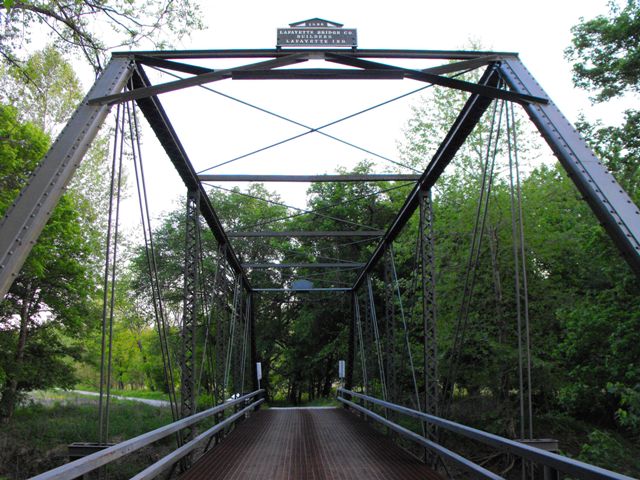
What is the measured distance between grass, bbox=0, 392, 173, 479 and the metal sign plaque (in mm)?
11742

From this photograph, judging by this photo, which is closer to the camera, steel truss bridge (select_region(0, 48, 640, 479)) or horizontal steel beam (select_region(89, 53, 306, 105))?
steel truss bridge (select_region(0, 48, 640, 479))

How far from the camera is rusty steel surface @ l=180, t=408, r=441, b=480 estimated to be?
19.1ft

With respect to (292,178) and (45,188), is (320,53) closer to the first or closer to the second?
(45,188)

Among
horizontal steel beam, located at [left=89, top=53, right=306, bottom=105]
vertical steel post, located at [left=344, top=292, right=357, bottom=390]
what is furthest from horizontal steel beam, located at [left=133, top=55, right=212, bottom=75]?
vertical steel post, located at [left=344, top=292, right=357, bottom=390]

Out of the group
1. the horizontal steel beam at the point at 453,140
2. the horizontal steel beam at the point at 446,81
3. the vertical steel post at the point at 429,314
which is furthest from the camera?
the vertical steel post at the point at 429,314

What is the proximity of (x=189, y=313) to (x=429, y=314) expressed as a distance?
3590 mm

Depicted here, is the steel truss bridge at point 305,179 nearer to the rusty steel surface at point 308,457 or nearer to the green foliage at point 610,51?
the rusty steel surface at point 308,457

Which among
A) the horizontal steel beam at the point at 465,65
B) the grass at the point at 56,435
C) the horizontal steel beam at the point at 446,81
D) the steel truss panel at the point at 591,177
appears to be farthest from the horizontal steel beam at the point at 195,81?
the grass at the point at 56,435

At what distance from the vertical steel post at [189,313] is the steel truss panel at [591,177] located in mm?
4958

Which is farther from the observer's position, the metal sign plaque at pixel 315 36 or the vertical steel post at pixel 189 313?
the vertical steel post at pixel 189 313

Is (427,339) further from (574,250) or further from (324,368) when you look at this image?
(324,368)

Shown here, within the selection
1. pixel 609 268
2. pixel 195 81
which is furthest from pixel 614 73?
pixel 195 81

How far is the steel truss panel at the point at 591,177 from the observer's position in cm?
367

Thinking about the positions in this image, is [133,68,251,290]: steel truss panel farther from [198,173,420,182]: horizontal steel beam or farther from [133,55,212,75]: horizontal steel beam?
[198,173,420,182]: horizontal steel beam
